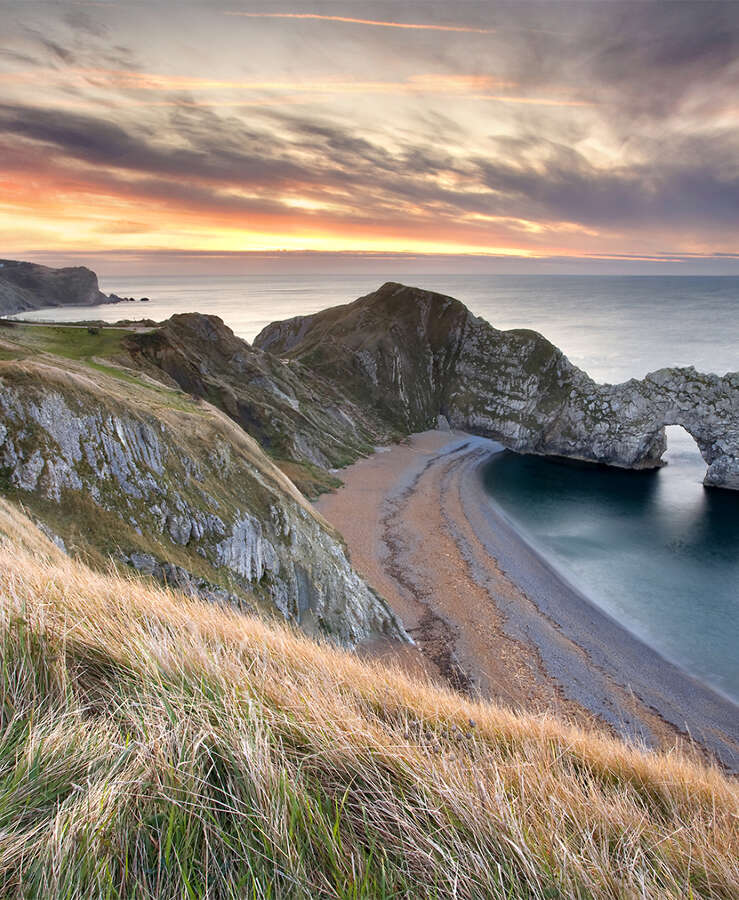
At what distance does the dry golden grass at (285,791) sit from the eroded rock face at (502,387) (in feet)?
250

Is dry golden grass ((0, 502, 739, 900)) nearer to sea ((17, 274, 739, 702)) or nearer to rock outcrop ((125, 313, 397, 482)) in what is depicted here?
sea ((17, 274, 739, 702))

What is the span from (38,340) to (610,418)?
7378cm

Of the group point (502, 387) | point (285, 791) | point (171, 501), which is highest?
point (502, 387)

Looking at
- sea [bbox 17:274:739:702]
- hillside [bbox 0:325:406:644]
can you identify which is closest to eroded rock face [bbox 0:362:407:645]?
hillside [bbox 0:325:406:644]

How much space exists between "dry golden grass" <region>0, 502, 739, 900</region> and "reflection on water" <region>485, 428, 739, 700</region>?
33758mm

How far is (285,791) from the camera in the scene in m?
2.33

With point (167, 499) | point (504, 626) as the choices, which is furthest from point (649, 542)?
point (167, 499)

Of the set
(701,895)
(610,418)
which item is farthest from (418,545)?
(610,418)

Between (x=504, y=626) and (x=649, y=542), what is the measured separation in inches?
1059

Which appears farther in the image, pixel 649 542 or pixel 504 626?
pixel 649 542

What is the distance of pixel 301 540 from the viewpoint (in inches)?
947

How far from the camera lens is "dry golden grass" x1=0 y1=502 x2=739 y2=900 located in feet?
6.62

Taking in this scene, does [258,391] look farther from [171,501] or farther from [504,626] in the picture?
[171,501]

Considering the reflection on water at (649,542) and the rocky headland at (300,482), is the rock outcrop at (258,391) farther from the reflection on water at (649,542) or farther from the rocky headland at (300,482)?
the reflection on water at (649,542)
